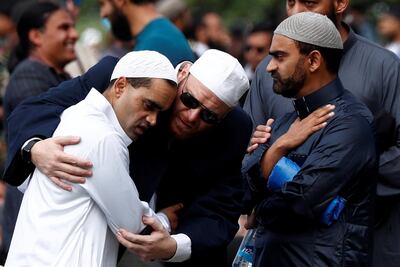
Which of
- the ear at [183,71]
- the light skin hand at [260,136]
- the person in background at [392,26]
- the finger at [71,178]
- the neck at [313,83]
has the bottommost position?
the person in background at [392,26]

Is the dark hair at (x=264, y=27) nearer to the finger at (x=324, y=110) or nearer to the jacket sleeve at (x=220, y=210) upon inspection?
the jacket sleeve at (x=220, y=210)

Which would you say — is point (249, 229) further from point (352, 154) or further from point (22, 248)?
point (22, 248)

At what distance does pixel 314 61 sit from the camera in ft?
16.3

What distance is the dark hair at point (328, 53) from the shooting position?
4.94m

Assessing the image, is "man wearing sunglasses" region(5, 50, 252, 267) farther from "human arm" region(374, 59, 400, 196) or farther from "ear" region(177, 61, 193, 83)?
"human arm" region(374, 59, 400, 196)

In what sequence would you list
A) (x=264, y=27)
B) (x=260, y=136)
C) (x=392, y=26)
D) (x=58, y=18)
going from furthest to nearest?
(x=392, y=26), (x=264, y=27), (x=58, y=18), (x=260, y=136)

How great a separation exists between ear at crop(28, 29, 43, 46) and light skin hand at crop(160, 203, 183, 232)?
2625 mm

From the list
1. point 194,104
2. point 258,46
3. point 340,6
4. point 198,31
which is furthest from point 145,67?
point 198,31

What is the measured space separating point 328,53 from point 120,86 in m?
0.94

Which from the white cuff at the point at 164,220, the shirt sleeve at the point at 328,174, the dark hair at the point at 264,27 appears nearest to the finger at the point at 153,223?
the white cuff at the point at 164,220

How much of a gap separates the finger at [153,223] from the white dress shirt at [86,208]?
0.23 feet

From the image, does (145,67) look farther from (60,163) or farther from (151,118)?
(60,163)

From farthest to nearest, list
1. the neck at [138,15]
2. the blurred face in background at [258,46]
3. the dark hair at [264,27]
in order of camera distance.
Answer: the dark hair at [264,27], the blurred face in background at [258,46], the neck at [138,15]

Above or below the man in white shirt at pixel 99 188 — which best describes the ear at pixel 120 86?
above
